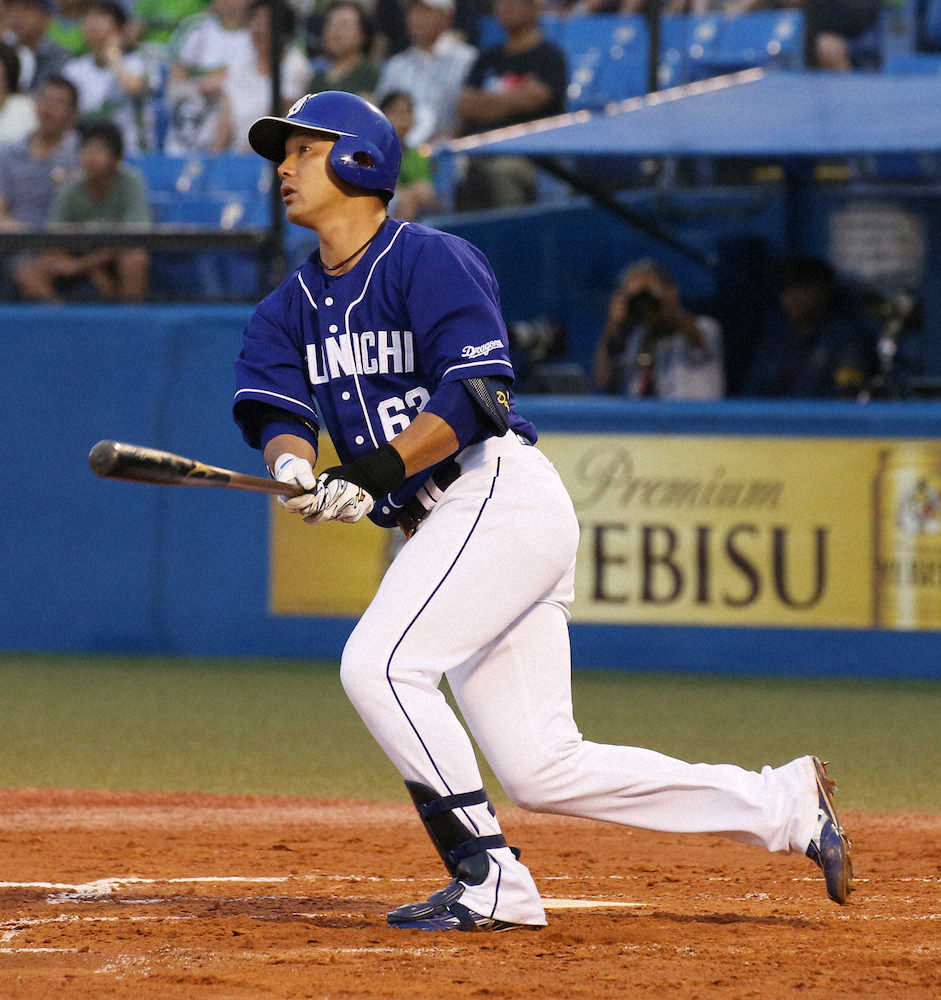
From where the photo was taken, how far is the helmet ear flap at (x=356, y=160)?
3.62m

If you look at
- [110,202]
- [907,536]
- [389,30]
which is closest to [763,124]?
[907,536]

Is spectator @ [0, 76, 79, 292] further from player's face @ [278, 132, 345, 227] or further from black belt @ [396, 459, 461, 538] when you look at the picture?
black belt @ [396, 459, 461, 538]

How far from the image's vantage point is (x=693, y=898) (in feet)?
13.4

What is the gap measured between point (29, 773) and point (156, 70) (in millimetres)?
5465

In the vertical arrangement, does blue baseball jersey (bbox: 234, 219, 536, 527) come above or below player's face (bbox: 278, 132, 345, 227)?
below

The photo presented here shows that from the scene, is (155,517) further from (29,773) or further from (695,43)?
(695,43)

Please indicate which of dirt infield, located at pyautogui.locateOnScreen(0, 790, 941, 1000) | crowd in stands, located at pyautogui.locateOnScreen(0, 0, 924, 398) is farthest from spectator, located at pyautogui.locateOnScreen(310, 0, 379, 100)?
dirt infield, located at pyautogui.locateOnScreen(0, 790, 941, 1000)

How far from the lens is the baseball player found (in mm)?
3467

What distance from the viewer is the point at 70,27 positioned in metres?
10.5

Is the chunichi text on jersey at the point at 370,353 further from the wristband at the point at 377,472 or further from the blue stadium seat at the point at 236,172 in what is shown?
the blue stadium seat at the point at 236,172

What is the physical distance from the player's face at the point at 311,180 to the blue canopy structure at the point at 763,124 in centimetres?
530

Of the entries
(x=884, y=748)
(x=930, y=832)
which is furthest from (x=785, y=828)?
(x=884, y=748)

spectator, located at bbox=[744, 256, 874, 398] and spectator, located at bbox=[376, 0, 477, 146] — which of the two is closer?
spectator, located at bbox=[744, 256, 874, 398]

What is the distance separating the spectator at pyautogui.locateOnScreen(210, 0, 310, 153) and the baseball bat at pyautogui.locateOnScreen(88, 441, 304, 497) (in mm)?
6275
